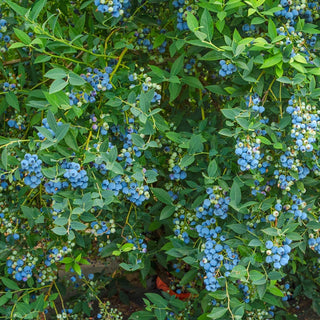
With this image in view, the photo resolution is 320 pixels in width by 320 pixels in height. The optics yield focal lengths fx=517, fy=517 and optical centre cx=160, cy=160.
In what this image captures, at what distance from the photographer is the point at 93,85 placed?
194 centimetres

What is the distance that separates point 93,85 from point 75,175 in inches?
17.5

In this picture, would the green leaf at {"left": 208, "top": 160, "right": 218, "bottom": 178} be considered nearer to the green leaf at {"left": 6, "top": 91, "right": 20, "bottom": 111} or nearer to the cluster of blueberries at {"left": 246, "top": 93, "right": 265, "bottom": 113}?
the cluster of blueberries at {"left": 246, "top": 93, "right": 265, "bottom": 113}

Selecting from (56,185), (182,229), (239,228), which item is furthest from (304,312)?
(56,185)

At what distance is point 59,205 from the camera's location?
1734mm

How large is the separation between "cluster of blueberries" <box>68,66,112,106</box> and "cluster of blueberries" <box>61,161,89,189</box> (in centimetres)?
23

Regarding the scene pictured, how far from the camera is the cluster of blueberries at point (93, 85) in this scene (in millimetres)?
1831

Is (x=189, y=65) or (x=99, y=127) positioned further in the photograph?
(x=189, y=65)

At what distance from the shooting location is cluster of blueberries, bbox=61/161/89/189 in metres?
1.64

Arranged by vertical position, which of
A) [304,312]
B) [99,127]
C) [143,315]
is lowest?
[304,312]

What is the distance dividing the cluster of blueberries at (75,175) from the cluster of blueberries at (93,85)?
0.23 m

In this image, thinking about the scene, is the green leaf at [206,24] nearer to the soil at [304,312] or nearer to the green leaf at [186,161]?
the green leaf at [186,161]

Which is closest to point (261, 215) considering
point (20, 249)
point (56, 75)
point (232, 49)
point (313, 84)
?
point (313, 84)

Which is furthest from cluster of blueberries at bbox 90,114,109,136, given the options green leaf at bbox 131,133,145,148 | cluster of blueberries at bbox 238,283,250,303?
cluster of blueberries at bbox 238,283,250,303

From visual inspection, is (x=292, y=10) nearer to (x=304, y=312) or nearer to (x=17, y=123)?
(x=17, y=123)
